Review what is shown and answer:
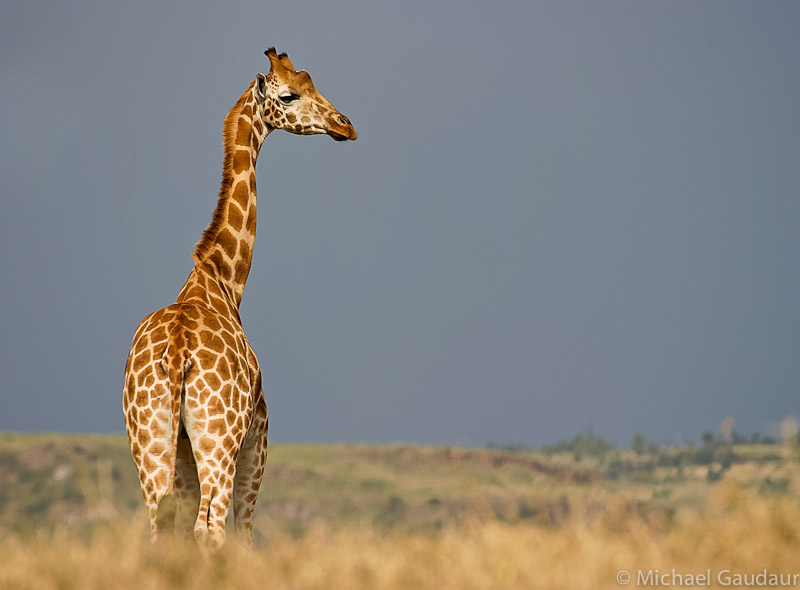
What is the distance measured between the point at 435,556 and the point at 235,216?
18.1 ft

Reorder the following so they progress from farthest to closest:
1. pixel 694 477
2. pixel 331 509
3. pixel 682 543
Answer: pixel 331 509 < pixel 694 477 < pixel 682 543

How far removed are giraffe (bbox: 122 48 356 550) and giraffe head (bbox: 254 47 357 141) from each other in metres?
0.95

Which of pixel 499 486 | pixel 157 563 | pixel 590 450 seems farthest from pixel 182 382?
pixel 590 450

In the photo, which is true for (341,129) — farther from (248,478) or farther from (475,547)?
(475,547)

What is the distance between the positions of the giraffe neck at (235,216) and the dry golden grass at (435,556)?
3600 mm

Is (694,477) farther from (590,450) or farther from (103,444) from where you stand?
(103,444)

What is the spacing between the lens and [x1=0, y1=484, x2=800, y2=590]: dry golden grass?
541cm

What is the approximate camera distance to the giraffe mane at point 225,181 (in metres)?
10.1

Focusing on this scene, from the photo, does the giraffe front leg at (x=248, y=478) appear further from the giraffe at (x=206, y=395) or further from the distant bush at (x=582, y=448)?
the distant bush at (x=582, y=448)

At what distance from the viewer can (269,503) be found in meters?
36.8

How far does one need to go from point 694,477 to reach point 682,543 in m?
28.4

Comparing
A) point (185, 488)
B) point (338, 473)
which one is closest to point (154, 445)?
point (185, 488)

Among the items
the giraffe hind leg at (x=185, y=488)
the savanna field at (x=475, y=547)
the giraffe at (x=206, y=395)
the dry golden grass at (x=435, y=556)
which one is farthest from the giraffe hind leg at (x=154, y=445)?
the giraffe hind leg at (x=185, y=488)

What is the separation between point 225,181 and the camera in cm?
1069
